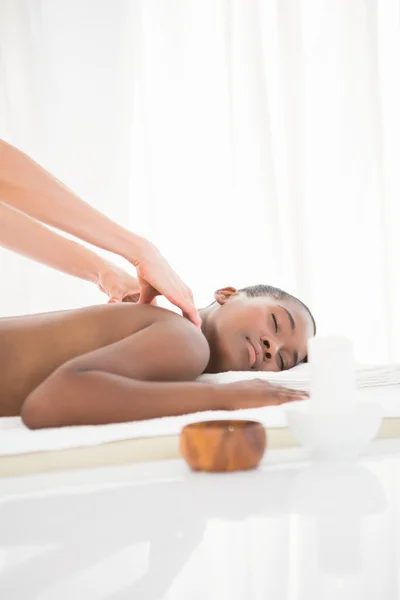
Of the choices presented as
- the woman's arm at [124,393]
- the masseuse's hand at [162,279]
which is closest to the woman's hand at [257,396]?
the woman's arm at [124,393]

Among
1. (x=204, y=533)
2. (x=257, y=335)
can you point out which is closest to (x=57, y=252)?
(x=257, y=335)

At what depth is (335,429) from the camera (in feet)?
3.55

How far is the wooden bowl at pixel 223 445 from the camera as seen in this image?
1.04 metres

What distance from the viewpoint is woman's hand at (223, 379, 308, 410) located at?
1.35m

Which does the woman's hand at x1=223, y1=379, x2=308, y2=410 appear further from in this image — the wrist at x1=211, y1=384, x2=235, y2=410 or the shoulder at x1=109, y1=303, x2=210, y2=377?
the shoulder at x1=109, y1=303, x2=210, y2=377

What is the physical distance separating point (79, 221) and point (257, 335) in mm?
506

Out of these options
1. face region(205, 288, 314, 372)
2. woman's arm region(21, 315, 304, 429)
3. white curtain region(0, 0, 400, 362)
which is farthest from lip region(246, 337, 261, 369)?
white curtain region(0, 0, 400, 362)

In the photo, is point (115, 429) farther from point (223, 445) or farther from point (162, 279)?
point (162, 279)

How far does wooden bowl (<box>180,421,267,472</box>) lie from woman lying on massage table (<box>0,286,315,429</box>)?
0.26m

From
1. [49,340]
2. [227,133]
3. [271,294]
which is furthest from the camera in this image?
[227,133]

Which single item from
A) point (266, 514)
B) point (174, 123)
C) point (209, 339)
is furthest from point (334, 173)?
point (266, 514)

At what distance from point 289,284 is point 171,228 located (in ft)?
1.88

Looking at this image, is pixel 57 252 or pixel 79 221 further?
pixel 57 252

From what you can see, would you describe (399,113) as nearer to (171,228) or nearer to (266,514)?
(171,228)
